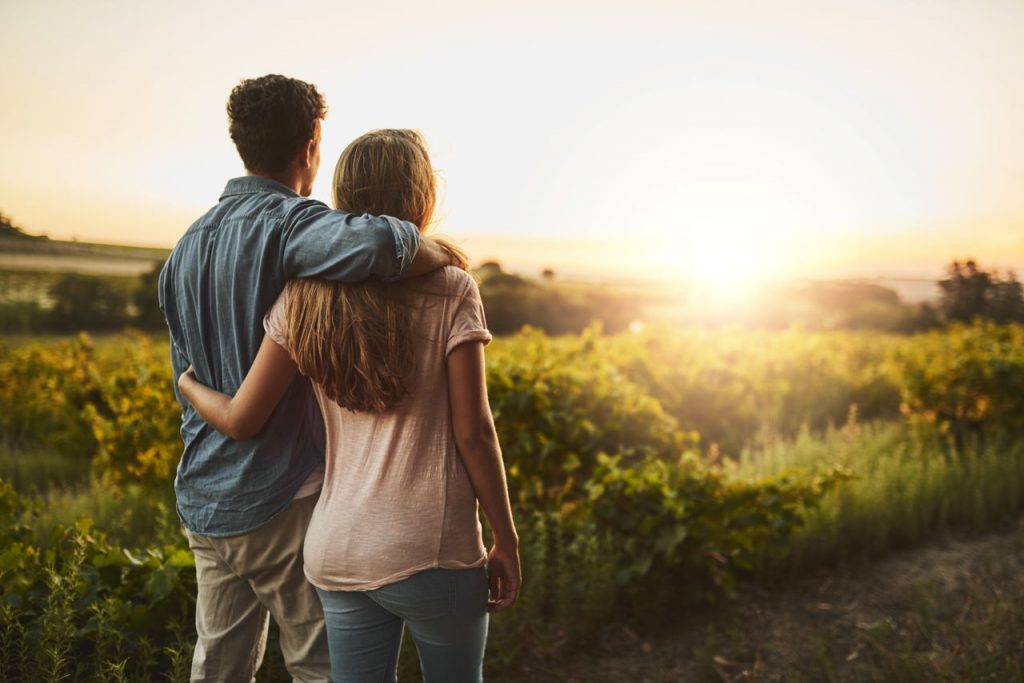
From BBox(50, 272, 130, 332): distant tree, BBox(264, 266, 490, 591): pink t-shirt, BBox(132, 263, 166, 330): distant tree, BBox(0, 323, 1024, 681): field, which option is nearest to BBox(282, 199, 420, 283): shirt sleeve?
BBox(264, 266, 490, 591): pink t-shirt

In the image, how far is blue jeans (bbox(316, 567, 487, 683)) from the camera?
1648mm

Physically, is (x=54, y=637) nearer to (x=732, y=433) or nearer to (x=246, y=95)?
(x=246, y=95)

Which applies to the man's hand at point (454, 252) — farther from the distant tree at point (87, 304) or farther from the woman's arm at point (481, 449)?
the distant tree at point (87, 304)

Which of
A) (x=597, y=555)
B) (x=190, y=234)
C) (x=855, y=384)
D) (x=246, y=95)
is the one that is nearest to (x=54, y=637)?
(x=190, y=234)

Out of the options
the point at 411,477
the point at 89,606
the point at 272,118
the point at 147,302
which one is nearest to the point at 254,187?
the point at 272,118

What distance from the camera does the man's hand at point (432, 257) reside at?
61.9 inches

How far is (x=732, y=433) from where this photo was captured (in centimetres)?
718

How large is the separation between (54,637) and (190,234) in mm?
1538

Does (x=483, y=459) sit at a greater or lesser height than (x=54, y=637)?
greater

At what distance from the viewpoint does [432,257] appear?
1593 millimetres

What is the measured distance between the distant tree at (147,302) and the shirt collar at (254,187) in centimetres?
935

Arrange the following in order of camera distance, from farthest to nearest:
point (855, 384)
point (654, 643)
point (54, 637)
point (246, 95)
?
point (855, 384)
point (654, 643)
point (54, 637)
point (246, 95)

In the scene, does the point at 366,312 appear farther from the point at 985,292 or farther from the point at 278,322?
the point at 985,292

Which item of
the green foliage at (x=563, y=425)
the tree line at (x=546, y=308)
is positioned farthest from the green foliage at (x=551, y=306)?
the green foliage at (x=563, y=425)
